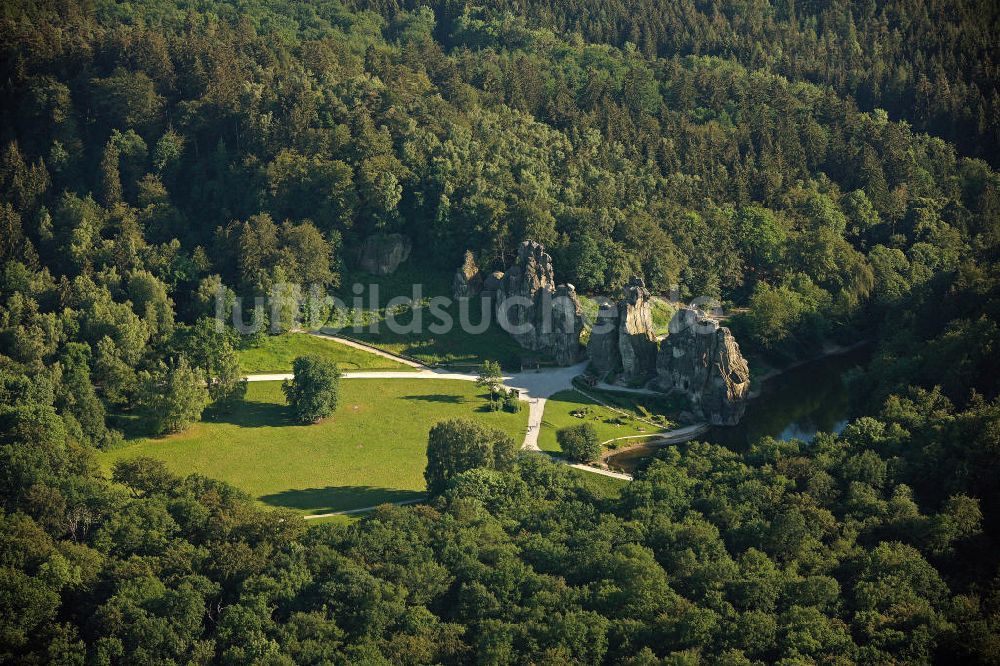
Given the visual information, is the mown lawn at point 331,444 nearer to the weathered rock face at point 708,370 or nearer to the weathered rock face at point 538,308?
the weathered rock face at point 538,308

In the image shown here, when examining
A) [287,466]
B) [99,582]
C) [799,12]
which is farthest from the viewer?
[799,12]

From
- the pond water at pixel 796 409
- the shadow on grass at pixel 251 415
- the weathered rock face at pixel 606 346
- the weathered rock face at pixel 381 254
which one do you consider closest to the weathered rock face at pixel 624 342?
the weathered rock face at pixel 606 346

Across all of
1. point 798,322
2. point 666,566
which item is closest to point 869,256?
point 798,322

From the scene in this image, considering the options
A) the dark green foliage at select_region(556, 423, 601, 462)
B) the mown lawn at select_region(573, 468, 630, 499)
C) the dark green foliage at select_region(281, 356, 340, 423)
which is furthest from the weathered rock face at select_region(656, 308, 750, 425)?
the dark green foliage at select_region(281, 356, 340, 423)

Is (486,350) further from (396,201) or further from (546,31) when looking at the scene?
(546,31)

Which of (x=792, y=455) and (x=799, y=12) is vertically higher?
(x=799, y=12)

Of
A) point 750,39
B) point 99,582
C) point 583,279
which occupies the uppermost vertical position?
point 750,39

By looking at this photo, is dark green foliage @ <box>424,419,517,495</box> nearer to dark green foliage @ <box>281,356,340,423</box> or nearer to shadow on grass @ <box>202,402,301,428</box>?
dark green foliage @ <box>281,356,340,423</box>

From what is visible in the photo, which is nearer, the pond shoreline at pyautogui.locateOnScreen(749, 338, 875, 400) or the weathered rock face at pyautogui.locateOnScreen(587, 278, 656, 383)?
the weathered rock face at pyautogui.locateOnScreen(587, 278, 656, 383)
